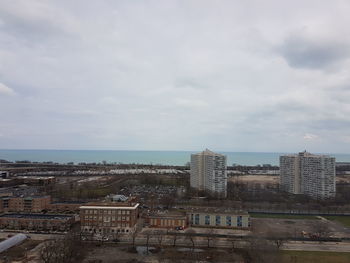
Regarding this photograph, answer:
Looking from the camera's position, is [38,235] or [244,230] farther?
[244,230]

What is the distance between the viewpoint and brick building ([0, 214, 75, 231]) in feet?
54.0

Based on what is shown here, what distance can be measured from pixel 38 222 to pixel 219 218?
10618mm

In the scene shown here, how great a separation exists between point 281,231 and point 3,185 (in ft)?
103

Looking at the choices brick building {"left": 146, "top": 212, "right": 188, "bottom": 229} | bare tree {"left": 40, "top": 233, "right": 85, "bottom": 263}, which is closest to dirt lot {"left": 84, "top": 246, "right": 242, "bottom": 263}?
bare tree {"left": 40, "top": 233, "right": 85, "bottom": 263}

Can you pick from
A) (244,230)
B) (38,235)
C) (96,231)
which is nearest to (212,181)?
(244,230)

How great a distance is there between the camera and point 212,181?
1217 inches

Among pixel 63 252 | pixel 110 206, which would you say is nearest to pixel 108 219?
pixel 110 206

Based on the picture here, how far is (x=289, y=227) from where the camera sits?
17.5 meters

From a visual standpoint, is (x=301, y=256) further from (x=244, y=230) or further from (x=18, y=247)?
(x=18, y=247)

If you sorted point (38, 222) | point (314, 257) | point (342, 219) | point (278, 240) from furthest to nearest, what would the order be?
point (342, 219) < point (38, 222) < point (278, 240) < point (314, 257)

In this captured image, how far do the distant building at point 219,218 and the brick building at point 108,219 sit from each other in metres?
3.85

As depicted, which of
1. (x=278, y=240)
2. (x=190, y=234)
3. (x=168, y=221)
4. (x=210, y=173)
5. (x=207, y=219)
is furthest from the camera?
(x=210, y=173)

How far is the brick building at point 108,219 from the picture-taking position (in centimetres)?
1616

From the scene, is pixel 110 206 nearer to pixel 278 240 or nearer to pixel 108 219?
pixel 108 219
